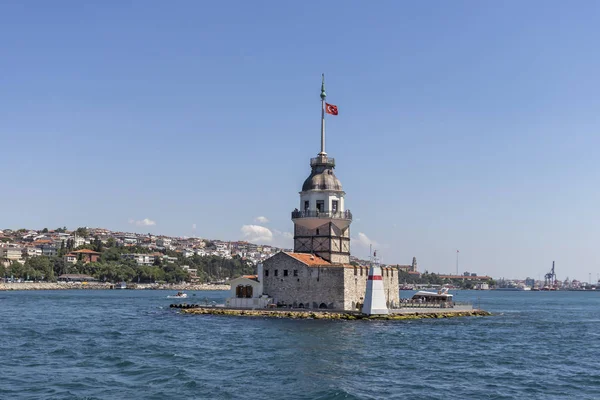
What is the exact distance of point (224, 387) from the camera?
28.3 metres

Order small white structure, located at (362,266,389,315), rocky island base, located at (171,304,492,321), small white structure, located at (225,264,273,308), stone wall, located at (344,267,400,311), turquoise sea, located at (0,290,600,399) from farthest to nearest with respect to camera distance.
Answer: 1. small white structure, located at (225,264,273,308)
2. stone wall, located at (344,267,400,311)
3. rocky island base, located at (171,304,492,321)
4. small white structure, located at (362,266,389,315)
5. turquoise sea, located at (0,290,600,399)

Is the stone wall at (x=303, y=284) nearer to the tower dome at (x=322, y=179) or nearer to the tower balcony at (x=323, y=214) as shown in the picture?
the tower balcony at (x=323, y=214)

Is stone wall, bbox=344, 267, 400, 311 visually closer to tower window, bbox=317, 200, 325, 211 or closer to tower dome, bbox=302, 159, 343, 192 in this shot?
tower window, bbox=317, 200, 325, 211

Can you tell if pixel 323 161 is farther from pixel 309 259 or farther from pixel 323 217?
pixel 309 259

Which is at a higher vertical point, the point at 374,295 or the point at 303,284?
the point at 303,284

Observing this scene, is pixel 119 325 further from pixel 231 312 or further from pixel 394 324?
pixel 394 324

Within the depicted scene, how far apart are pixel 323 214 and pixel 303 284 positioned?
703 centimetres

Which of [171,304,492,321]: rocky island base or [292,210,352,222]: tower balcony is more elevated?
[292,210,352,222]: tower balcony

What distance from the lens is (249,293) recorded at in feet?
205

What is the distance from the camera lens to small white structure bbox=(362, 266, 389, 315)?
54.7 metres

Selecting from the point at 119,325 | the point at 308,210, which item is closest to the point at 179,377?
the point at 119,325

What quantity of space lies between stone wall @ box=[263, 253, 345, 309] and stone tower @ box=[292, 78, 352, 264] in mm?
4238

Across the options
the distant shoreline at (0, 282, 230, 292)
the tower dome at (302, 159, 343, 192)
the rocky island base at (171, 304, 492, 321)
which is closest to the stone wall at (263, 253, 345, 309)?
the rocky island base at (171, 304, 492, 321)

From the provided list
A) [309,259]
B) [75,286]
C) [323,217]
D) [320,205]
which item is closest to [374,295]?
[309,259]
